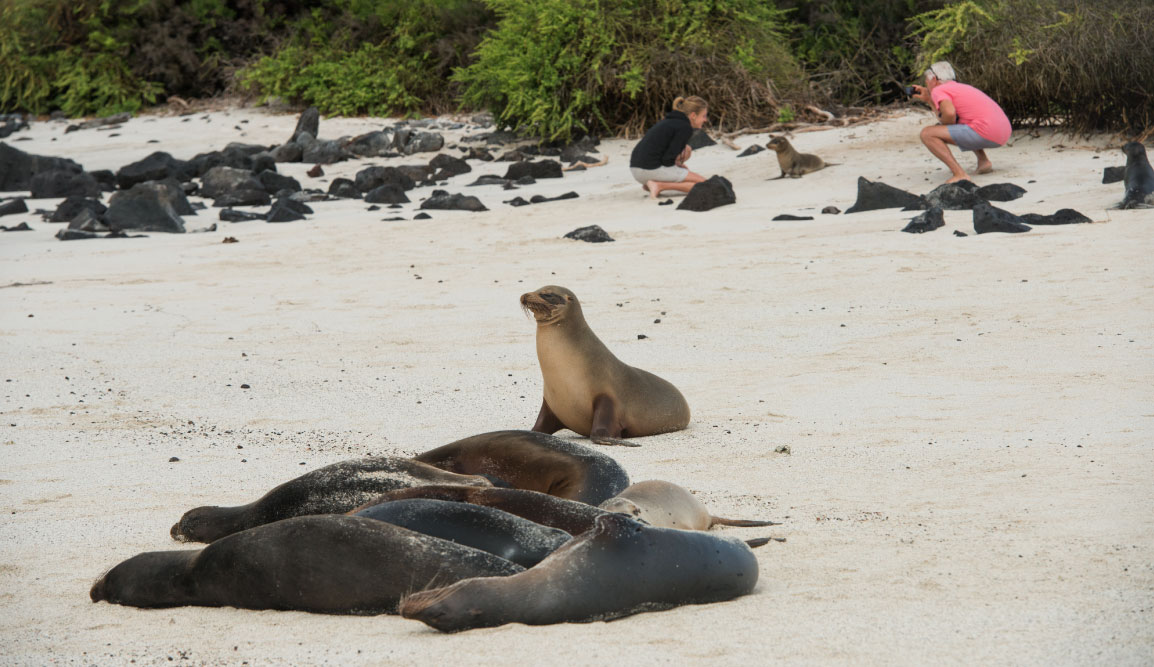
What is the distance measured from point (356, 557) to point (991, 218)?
8480 mm

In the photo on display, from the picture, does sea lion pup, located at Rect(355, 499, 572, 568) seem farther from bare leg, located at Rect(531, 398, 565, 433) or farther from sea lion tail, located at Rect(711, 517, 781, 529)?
bare leg, located at Rect(531, 398, 565, 433)

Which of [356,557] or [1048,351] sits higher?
[356,557]

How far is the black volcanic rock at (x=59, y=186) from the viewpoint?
52.5 ft

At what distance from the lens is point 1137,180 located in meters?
11.0

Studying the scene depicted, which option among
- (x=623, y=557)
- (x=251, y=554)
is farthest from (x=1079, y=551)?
(x=251, y=554)

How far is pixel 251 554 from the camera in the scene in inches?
121

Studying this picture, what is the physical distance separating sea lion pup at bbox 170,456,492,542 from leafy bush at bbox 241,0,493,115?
62.5ft

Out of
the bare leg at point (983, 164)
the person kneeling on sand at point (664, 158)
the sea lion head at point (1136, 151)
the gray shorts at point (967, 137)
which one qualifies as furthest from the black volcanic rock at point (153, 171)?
the sea lion head at point (1136, 151)

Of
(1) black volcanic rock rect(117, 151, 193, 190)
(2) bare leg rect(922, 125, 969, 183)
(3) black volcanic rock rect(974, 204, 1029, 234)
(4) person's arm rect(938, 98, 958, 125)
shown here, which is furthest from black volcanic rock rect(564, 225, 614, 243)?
(1) black volcanic rock rect(117, 151, 193, 190)

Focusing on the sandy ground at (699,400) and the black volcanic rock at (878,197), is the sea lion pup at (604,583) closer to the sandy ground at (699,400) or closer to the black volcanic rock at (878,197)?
the sandy ground at (699,400)

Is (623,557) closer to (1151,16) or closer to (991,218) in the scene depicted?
(991,218)

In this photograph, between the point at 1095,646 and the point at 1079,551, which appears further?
the point at 1079,551

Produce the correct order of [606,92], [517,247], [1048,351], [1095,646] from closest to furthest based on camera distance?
[1095,646] → [1048,351] → [517,247] → [606,92]

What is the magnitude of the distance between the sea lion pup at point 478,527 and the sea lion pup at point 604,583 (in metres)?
0.17
